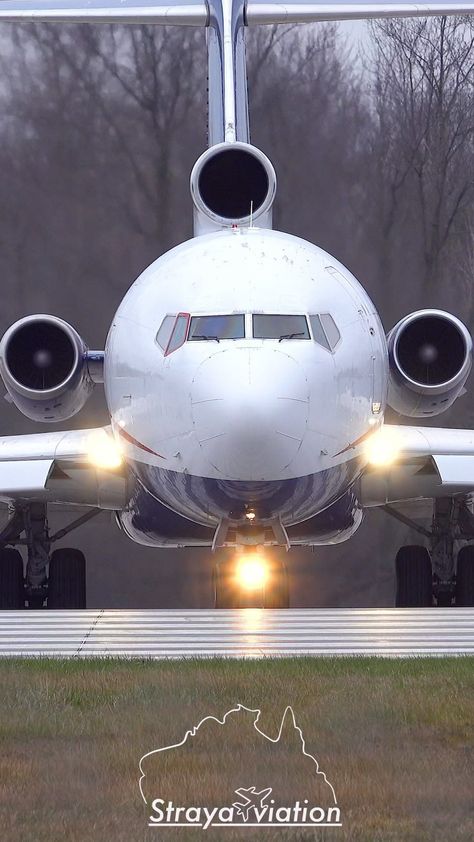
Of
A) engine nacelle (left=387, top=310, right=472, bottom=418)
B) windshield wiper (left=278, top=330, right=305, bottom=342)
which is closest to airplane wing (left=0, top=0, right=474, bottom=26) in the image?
engine nacelle (left=387, top=310, right=472, bottom=418)

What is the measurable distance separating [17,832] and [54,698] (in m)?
2.02

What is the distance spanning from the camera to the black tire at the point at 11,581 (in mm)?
15133

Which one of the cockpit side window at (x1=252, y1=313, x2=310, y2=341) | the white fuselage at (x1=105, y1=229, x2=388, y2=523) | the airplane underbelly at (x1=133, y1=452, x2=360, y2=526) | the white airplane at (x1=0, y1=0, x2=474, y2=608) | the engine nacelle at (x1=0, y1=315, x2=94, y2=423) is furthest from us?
the engine nacelle at (x1=0, y1=315, x2=94, y2=423)

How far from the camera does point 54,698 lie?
6715 millimetres

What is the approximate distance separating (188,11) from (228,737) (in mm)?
12416

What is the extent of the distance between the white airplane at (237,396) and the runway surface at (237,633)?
109 centimetres

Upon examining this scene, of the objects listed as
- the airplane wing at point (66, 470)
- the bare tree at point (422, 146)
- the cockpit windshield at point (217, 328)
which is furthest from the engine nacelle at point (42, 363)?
the bare tree at point (422, 146)

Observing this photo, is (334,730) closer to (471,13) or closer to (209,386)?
(209,386)

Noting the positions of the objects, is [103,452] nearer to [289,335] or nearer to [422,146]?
[289,335]

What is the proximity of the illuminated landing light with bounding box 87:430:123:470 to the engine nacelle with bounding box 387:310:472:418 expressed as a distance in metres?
2.45

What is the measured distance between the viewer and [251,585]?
1395cm

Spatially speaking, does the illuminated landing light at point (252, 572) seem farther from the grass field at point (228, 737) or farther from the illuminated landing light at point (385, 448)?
the grass field at point (228, 737)

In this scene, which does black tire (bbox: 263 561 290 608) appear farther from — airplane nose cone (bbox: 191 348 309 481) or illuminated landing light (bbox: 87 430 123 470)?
airplane nose cone (bbox: 191 348 309 481)

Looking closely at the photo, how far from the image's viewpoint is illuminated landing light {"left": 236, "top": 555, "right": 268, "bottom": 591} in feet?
43.2
